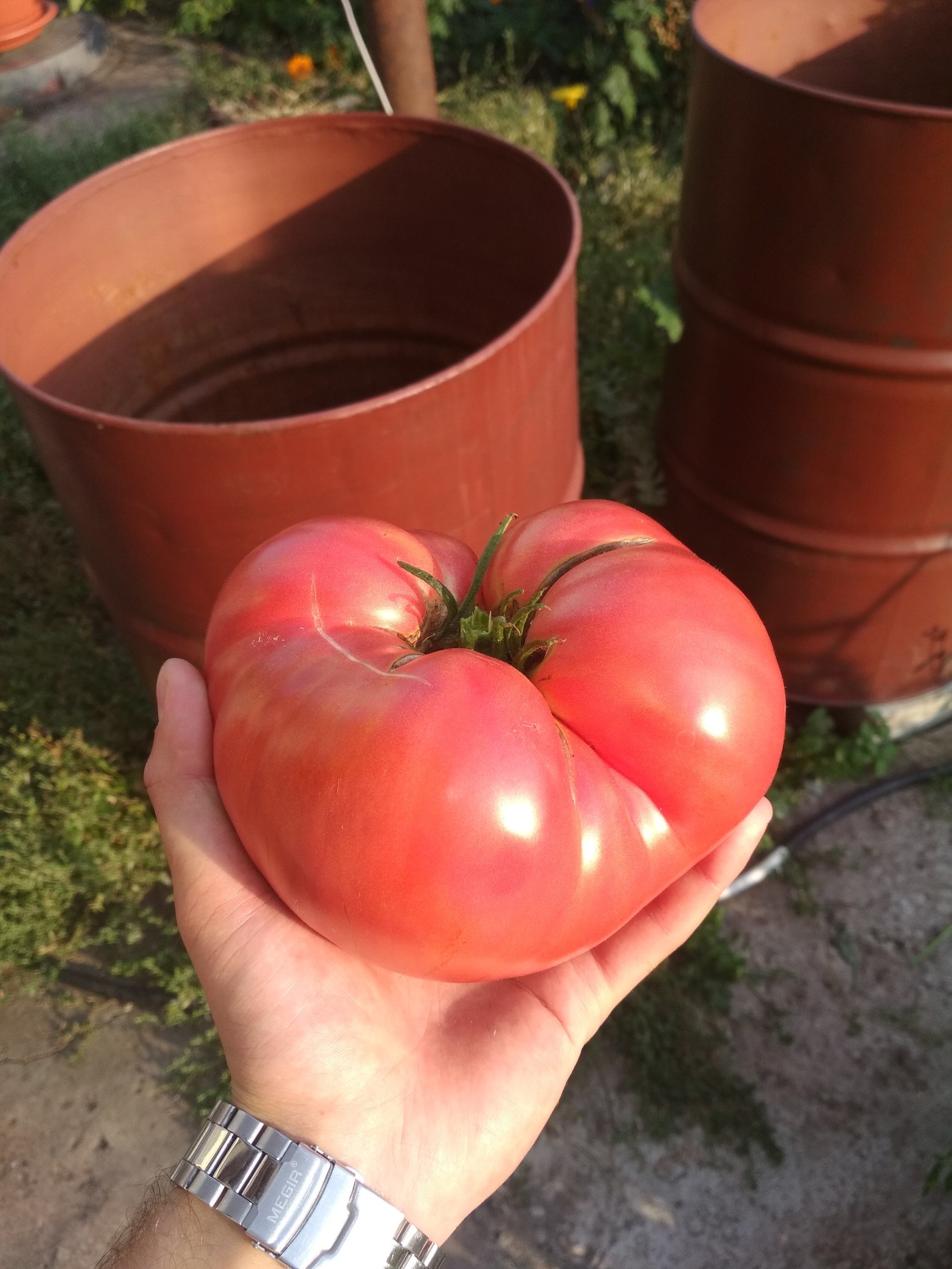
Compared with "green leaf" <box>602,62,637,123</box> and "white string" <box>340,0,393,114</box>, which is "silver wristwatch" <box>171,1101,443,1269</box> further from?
"green leaf" <box>602,62,637,123</box>

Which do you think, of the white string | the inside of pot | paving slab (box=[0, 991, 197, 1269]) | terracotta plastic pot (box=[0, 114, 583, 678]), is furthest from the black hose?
the white string

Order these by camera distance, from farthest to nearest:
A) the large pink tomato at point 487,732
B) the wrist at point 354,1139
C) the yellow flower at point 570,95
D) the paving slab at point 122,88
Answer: the paving slab at point 122,88, the yellow flower at point 570,95, the wrist at point 354,1139, the large pink tomato at point 487,732

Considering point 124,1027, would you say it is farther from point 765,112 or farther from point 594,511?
point 765,112

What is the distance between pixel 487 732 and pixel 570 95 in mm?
4357

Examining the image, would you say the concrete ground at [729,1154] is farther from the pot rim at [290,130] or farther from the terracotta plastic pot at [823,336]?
the pot rim at [290,130]

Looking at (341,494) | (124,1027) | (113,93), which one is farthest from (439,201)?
(113,93)

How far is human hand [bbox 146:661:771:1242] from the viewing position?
128 centimetres

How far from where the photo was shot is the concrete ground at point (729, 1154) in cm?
203

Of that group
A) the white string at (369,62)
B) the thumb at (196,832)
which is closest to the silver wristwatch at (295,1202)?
the thumb at (196,832)

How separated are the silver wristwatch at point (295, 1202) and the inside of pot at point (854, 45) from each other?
2.55 meters

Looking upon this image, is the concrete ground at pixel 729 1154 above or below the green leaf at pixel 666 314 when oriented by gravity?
below

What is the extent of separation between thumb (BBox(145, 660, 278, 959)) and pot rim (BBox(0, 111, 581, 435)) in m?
0.45

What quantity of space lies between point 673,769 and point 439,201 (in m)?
1.73

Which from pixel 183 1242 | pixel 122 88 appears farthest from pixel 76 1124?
pixel 122 88
